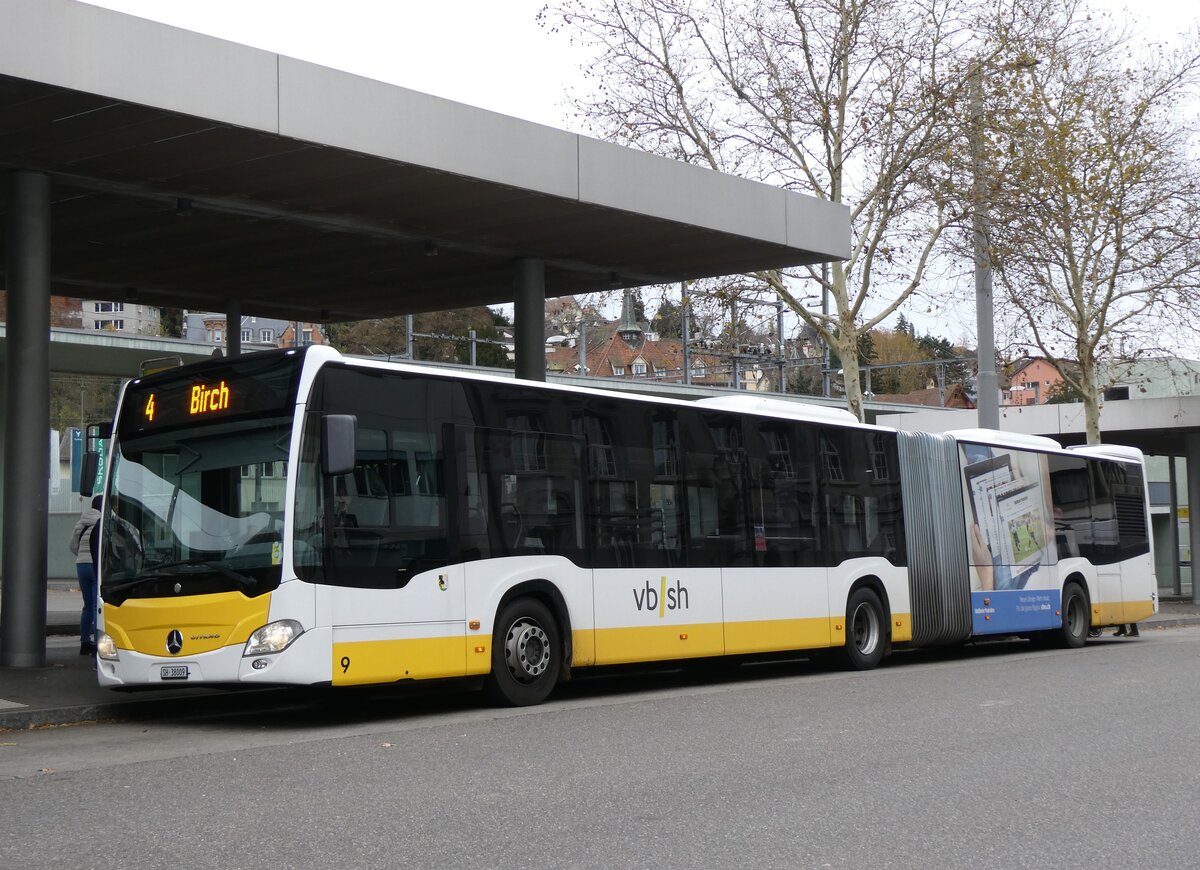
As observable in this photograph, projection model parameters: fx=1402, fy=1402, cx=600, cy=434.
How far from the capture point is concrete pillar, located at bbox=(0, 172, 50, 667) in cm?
1373

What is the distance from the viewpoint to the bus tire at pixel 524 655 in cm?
1226

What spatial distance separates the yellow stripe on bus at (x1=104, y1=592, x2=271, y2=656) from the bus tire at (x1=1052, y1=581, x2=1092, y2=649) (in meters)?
14.4

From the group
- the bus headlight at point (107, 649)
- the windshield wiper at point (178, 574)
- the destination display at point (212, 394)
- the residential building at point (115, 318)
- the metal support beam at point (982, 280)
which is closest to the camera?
the windshield wiper at point (178, 574)

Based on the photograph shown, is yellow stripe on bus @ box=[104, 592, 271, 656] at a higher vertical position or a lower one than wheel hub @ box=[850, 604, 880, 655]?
higher

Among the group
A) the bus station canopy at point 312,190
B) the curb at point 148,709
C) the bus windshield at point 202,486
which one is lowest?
the curb at point 148,709

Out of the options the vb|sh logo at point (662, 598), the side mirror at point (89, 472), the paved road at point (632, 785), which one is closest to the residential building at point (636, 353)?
the vb|sh logo at point (662, 598)

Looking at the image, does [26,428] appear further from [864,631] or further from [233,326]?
[864,631]

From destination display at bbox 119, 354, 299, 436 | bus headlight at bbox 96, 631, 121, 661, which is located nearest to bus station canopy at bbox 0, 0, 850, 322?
destination display at bbox 119, 354, 299, 436

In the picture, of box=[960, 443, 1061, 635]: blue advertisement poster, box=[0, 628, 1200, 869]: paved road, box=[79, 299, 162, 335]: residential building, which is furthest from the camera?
box=[79, 299, 162, 335]: residential building

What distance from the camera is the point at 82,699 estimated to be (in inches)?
474

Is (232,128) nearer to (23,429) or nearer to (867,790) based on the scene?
(23,429)

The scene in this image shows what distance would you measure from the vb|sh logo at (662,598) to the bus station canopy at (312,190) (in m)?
4.73

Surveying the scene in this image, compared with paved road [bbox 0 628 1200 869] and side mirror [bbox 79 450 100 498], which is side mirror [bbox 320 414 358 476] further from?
side mirror [bbox 79 450 100 498]

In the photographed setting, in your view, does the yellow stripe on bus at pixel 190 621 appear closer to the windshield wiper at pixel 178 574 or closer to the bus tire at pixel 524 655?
the windshield wiper at pixel 178 574
